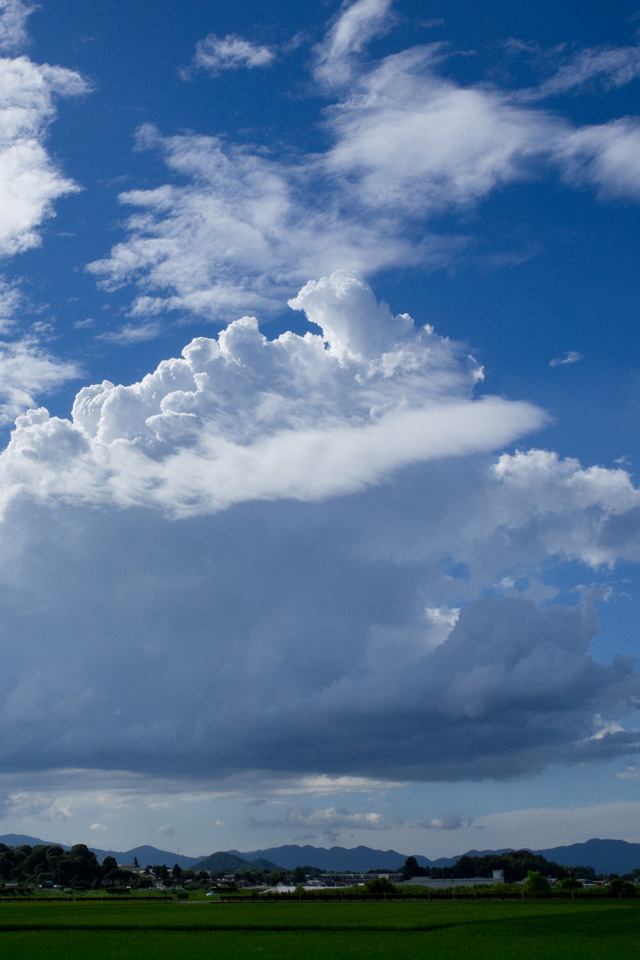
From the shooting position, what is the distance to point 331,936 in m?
69.9

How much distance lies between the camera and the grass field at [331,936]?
2181 inches

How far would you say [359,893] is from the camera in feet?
561

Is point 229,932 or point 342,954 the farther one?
point 229,932

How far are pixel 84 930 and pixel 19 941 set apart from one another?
46.2ft

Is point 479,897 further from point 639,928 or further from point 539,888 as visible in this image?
point 639,928

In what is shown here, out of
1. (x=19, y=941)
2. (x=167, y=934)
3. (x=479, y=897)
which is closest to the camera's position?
(x=19, y=941)

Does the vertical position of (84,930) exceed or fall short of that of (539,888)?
it exceeds it

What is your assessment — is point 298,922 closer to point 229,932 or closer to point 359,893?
point 229,932

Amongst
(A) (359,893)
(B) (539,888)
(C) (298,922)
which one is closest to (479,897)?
(A) (359,893)

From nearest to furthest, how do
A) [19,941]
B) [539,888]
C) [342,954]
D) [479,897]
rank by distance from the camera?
1. [342,954]
2. [19,941]
3. [479,897]
4. [539,888]

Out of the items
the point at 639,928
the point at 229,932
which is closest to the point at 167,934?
the point at 229,932

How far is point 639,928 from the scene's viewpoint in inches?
2990

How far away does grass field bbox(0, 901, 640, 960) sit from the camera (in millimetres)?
55406

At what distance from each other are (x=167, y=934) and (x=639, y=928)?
135 feet
